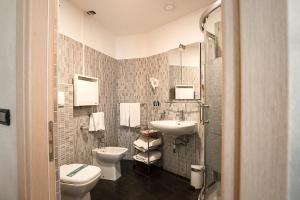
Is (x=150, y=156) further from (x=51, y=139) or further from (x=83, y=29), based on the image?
(x=83, y=29)

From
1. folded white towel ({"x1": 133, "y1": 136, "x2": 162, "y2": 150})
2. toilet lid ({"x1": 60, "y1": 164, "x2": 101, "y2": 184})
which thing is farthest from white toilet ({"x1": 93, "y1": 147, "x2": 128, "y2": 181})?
toilet lid ({"x1": 60, "y1": 164, "x2": 101, "y2": 184})

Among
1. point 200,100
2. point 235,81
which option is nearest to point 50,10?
point 235,81

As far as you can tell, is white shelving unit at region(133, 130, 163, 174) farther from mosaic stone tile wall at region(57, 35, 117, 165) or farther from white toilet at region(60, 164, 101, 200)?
white toilet at region(60, 164, 101, 200)

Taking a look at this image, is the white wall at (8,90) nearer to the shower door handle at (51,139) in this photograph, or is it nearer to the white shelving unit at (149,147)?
the shower door handle at (51,139)

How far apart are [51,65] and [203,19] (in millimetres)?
1538

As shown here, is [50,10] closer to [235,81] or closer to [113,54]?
[235,81]

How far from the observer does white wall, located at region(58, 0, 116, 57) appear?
200 cm

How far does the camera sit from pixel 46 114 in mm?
727

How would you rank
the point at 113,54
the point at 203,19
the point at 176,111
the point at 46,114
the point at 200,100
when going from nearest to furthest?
the point at 46,114 < the point at 203,19 < the point at 200,100 < the point at 176,111 < the point at 113,54

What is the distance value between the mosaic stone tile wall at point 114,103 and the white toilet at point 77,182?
33 cm

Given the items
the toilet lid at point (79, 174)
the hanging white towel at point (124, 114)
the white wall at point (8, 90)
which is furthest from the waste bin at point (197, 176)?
the white wall at point (8, 90)

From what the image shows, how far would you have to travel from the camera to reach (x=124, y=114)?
3.01m

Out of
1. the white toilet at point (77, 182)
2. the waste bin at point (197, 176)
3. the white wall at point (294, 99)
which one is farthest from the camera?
the waste bin at point (197, 176)

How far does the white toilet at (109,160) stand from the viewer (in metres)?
2.32
